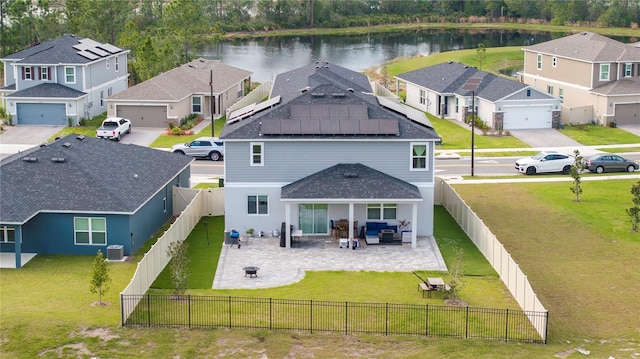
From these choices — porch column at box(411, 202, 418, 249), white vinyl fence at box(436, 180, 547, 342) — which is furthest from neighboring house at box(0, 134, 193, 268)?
white vinyl fence at box(436, 180, 547, 342)

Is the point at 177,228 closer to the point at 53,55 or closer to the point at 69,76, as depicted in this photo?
the point at 69,76

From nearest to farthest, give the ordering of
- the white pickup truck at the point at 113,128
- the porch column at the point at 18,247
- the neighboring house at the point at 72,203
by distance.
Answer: the porch column at the point at 18,247 < the neighboring house at the point at 72,203 < the white pickup truck at the point at 113,128

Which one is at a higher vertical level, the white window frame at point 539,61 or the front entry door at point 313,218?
the white window frame at point 539,61

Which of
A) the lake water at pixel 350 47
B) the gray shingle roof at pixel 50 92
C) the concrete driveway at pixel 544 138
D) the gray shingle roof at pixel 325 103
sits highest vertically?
the gray shingle roof at pixel 325 103

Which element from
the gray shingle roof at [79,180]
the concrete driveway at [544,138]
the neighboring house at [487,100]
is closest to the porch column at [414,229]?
the gray shingle roof at [79,180]

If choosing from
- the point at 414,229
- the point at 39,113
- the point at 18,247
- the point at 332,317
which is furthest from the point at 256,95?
the point at 332,317

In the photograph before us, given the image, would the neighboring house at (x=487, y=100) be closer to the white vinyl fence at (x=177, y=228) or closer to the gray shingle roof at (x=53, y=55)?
the white vinyl fence at (x=177, y=228)

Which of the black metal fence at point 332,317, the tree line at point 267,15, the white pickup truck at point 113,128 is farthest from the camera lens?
the tree line at point 267,15
